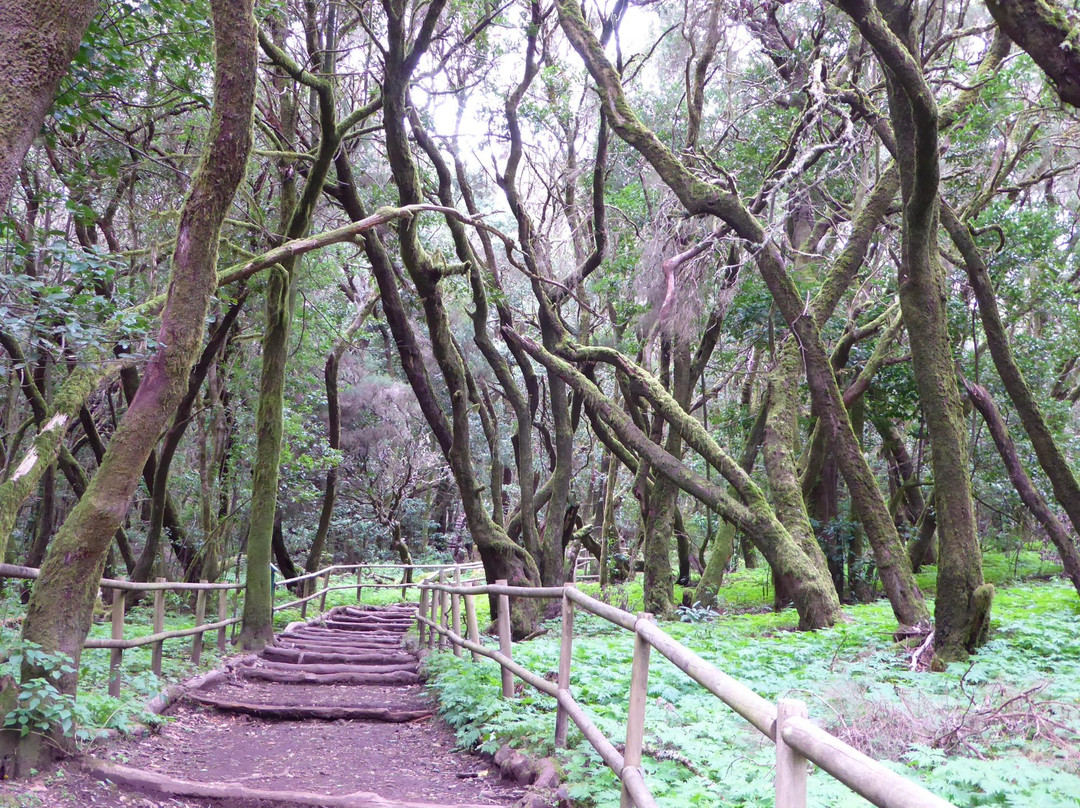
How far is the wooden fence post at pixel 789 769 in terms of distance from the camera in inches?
64.7

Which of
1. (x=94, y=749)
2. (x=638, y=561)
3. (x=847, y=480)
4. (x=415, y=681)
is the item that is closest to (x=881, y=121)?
(x=847, y=480)

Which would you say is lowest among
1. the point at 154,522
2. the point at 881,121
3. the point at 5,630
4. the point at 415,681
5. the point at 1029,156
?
the point at 415,681

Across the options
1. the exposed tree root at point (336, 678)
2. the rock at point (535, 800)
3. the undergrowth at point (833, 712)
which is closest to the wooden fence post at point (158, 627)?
the exposed tree root at point (336, 678)

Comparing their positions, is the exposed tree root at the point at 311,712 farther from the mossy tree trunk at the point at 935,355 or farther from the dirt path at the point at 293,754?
the mossy tree trunk at the point at 935,355

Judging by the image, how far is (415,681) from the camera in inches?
345

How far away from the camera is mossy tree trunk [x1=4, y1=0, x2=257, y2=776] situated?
4.36 m

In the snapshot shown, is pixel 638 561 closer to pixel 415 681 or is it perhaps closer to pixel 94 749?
pixel 415 681

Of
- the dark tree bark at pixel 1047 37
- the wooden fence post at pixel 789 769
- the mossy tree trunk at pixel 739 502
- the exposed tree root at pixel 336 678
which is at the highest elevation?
the dark tree bark at pixel 1047 37

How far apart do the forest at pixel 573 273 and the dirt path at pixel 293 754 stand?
561 mm

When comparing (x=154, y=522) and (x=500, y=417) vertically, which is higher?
(x=500, y=417)

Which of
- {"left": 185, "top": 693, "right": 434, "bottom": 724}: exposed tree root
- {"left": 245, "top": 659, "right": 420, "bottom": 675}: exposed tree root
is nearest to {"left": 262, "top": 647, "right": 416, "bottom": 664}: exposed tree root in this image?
{"left": 245, "top": 659, "right": 420, "bottom": 675}: exposed tree root

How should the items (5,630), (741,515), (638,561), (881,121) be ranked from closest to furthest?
1. (5,630)
2. (881,121)
3. (741,515)
4. (638,561)

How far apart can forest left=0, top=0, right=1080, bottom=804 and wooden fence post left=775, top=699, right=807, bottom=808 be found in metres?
3.53

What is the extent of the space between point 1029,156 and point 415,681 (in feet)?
37.3
